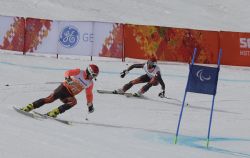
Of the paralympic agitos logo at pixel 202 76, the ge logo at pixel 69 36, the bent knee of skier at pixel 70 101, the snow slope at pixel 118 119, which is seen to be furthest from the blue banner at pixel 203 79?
the ge logo at pixel 69 36

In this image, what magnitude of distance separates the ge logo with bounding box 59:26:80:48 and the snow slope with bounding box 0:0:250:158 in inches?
28.4

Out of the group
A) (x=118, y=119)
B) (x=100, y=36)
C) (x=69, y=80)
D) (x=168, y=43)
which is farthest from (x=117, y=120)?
(x=168, y=43)

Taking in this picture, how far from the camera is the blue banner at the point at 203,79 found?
449 inches

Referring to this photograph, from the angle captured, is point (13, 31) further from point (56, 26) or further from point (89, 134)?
point (89, 134)

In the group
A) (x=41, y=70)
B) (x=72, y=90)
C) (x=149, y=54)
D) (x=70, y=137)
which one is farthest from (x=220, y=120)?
(x=149, y=54)

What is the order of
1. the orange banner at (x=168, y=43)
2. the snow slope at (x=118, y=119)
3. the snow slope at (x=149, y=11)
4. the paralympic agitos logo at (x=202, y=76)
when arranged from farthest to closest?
the snow slope at (x=149, y=11), the orange banner at (x=168, y=43), the paralympic agitos logo at (x=202, y=76), the snow slope at (x=118, y=119)

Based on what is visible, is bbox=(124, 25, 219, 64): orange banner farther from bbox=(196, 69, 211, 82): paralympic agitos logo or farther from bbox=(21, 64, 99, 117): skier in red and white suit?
bbox=(196, 69, 211, 82): paralympic agitos logo

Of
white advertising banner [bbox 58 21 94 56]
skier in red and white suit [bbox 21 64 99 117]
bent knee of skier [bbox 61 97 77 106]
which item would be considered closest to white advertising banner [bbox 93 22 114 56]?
white advertising banner [bbox 58 21 94 56]

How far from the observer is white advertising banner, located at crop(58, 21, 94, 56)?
83.6 ft

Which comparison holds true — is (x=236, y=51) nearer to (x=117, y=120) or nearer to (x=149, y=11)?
(x=117, y=120)

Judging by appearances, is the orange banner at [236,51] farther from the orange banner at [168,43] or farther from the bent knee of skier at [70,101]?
the bent knee of skier at [70,101]

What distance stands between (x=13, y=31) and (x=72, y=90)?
1392 centimetres

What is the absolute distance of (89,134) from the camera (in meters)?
10.4

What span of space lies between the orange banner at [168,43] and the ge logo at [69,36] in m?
2.33
